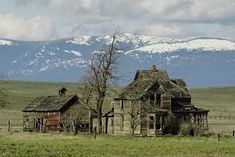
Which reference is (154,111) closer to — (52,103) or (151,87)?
(151,87)

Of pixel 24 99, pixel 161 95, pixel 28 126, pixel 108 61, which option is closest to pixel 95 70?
pixel 108 61

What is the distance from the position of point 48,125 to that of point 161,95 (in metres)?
17.6

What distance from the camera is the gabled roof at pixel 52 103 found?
9852cm

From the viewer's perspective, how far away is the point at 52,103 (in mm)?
100750

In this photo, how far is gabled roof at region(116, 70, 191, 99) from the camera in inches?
3627

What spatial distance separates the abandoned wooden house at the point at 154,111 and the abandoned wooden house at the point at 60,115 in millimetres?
4909

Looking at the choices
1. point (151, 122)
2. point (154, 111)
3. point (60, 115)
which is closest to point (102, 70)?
point (154, 111)

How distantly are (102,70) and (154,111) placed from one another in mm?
9119

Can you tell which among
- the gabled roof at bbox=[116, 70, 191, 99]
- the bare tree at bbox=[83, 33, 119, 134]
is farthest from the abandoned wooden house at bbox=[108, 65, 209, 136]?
the bare tree at bbox=[83, 33, 119, 134]

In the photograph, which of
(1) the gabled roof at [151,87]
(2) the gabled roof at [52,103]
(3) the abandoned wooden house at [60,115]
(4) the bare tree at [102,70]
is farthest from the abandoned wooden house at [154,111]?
(2) the gabled roof at [52,103]

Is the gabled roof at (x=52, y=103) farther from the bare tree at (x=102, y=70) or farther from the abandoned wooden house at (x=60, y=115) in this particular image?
the bare tree at (x=102, y=70)

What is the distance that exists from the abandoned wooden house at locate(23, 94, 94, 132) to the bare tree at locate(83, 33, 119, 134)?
6705mm

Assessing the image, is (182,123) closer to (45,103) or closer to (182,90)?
(182,90)

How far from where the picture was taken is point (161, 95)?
303 ft
